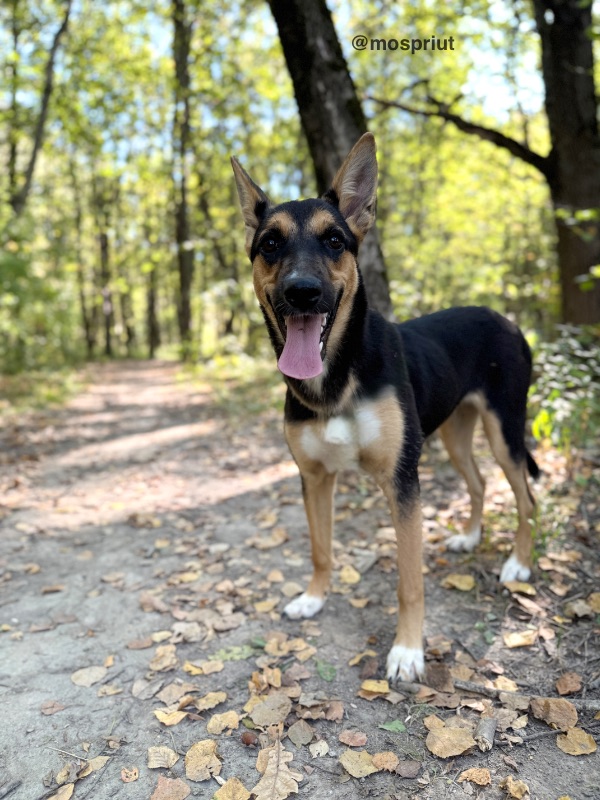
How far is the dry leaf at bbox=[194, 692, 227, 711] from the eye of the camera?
282 centimetres

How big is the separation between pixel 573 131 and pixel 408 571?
6185 mm

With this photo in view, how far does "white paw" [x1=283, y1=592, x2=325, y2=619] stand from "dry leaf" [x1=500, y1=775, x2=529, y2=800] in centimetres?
157

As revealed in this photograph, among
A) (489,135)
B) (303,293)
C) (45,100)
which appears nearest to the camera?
(303,293)

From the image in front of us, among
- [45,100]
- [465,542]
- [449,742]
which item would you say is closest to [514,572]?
[465,542]

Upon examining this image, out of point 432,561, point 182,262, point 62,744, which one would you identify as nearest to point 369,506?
point 432,561

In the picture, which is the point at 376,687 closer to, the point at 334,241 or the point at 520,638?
the point at 520,638

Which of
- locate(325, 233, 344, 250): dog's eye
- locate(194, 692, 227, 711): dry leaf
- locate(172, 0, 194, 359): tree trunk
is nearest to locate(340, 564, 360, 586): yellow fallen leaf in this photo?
locate(194, 692, 227, 711): dry leaf

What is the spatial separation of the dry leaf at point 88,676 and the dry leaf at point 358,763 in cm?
144

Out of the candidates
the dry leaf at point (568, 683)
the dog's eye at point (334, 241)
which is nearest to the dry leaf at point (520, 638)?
the dry leaf at point (568, 683)

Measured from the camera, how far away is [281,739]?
8.48 ft

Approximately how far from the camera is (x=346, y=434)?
3.04 m

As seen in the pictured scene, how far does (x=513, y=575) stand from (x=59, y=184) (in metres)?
29.6

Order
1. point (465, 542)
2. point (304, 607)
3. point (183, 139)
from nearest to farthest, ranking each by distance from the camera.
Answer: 1. point (304, 607)
2. point (465, 542)
3. point (183, 139)

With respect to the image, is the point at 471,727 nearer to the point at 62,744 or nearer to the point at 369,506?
the point at 62,744
